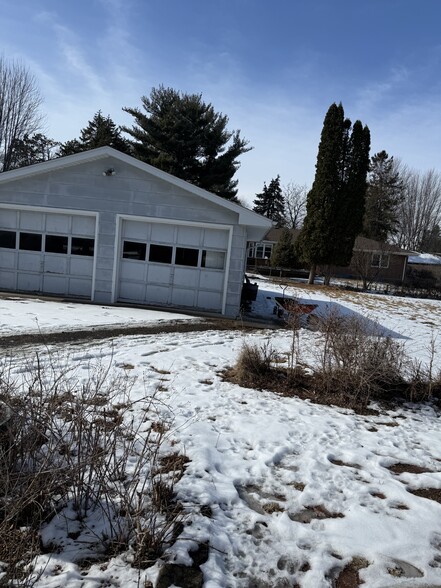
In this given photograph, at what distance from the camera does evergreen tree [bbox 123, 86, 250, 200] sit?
28.0 metres

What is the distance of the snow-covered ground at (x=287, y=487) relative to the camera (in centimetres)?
243

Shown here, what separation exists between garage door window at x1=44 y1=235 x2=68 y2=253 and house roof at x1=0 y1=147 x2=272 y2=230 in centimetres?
195

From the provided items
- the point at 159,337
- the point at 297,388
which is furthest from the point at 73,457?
the point at 159,337

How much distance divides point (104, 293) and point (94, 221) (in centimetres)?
225

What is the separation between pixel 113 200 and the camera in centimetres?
1205

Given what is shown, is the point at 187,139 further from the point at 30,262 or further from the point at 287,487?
the point at 287,487

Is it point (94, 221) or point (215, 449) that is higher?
point (94, 221)

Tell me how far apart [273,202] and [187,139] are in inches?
1205

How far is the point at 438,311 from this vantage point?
57.6ft

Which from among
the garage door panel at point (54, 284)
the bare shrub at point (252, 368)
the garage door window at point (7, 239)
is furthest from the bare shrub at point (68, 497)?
the garage door window at point (7, 239)

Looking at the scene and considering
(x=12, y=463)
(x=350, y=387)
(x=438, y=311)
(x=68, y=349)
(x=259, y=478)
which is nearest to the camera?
(x=12, y=463)

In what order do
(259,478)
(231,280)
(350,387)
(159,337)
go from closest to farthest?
(259,478)
(350,387)
(159,337)
(231,280)

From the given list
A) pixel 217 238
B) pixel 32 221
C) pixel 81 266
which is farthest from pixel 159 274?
pixel 32 221

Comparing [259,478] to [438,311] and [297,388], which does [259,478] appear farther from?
[438,311]
